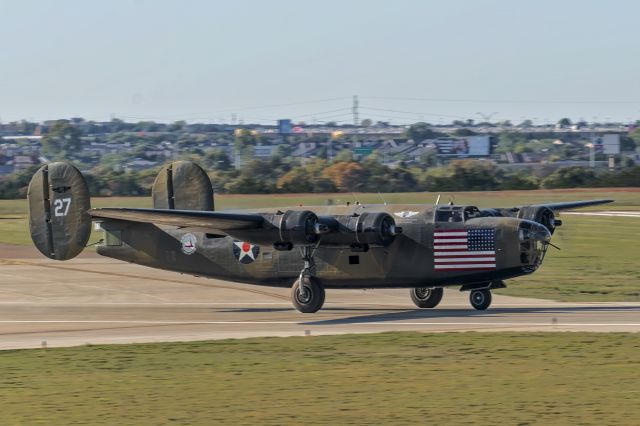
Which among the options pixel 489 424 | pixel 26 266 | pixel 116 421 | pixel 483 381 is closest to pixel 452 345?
pixel 483 381

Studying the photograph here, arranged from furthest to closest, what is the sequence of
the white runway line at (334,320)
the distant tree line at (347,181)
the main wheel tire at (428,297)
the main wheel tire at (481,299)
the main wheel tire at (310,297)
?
1. the distant tree line at (347,181)
2. the main wheel tire at (428,297)
3. the main wheel tire at (481,299)
4. the main wheel tire at (310,297)
5. the white runway line at (334,320)

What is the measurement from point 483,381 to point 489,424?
11.0 feet

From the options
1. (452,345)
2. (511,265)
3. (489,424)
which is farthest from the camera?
(511,265)

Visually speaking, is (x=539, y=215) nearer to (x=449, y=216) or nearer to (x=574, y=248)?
(x=449, y=216)

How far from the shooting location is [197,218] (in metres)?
26.2

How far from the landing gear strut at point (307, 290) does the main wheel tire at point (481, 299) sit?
3982 mm

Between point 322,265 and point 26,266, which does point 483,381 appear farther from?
point 26,266

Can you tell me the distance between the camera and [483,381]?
1717 cm

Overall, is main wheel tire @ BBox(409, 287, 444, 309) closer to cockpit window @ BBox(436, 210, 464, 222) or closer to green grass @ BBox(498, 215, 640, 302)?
cockpit window @ BBox(436, 210, 464, 222)

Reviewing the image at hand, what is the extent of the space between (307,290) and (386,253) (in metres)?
2.28

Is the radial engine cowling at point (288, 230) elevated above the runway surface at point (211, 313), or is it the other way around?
the radial engine cowling at point (288, 230)

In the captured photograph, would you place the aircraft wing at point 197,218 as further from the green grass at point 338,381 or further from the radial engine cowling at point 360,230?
the green grass at point 338,381

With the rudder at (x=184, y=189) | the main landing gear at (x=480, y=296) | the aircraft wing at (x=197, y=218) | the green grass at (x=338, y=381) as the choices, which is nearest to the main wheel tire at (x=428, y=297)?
the main landing gear at (x=480, y=296)

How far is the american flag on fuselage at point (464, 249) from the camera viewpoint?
26.1 m
